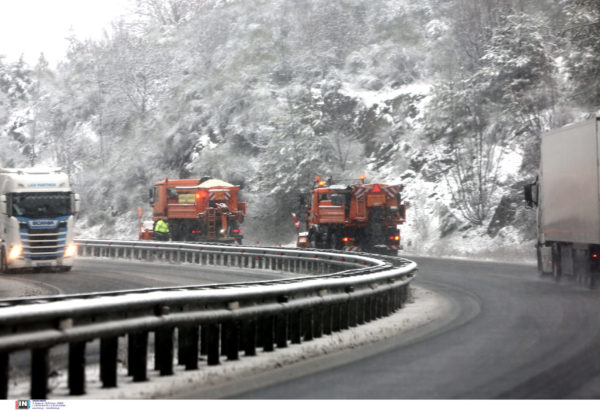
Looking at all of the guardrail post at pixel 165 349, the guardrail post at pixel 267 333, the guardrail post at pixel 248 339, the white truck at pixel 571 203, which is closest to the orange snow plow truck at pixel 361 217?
the white truck at pixel 571 203

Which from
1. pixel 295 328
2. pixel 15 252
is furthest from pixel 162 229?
pixel 295 328

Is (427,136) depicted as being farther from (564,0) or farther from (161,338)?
(161,338)

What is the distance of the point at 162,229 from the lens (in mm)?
49875

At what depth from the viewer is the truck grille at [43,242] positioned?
31000mm

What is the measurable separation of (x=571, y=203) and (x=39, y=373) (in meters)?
17.5

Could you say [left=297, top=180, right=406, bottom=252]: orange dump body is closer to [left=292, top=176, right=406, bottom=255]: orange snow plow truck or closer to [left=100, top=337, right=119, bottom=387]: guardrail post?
[left=292, top=176, right=406, bottom=255]: orange snow plow truck

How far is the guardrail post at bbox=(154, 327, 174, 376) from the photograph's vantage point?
9.56 meters

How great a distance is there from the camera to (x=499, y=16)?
2248 inches

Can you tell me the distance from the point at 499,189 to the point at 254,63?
33.7 m

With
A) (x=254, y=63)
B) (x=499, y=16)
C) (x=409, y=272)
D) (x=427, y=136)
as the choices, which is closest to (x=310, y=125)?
(x=427, y=136)

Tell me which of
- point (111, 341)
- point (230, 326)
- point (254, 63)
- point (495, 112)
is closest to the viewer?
point (111, 341)

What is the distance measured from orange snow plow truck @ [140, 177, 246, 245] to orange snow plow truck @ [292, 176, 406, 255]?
9472 millimetres

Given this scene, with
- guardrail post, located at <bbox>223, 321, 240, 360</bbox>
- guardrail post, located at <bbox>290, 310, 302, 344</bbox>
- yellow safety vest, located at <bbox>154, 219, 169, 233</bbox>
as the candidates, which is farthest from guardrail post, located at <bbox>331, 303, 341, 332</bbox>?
yellow safety vest, located at <bbox>154, 219, 169, 233</bbox>

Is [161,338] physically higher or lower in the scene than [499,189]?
lower
